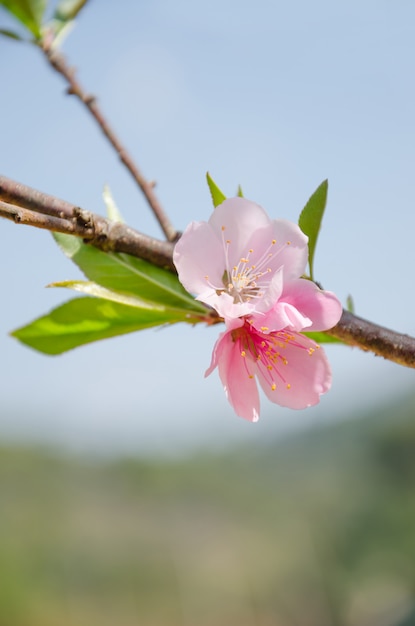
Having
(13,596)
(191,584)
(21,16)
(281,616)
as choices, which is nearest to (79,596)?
(13,596)

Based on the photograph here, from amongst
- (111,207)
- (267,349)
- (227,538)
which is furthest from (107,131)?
(227,538)

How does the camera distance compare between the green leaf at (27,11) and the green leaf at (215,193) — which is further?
the green leaf at (27,11)

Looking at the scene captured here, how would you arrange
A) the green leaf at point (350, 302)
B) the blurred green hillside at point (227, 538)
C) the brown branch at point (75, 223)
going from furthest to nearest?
the blurred green hillside at point (227, 538) < the green leaf at point (350, 302) < the brown branch at point (75, 223)

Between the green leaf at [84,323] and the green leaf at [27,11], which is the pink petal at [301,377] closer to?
the green leaf at [84,323]

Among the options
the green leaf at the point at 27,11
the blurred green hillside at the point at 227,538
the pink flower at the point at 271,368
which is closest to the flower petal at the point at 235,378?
the pink flower at the point at 271,368

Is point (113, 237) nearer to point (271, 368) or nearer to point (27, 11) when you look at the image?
point (271, 368)

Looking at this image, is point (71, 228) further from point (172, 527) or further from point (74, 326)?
point (172, 527)
